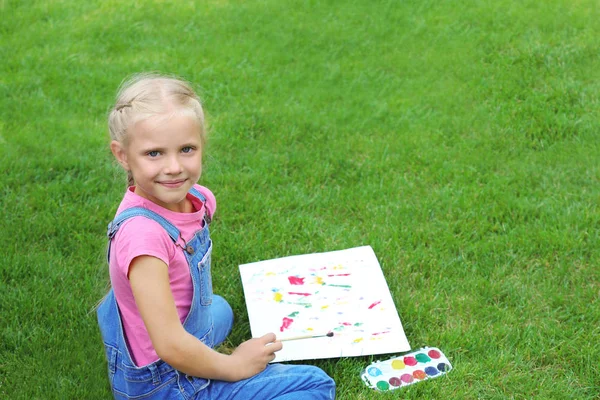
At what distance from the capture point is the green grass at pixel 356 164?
8.16 ft

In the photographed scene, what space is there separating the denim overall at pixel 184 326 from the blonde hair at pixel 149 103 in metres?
0.22

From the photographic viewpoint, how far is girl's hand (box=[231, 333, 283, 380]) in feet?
6.84

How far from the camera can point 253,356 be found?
6.95 ft

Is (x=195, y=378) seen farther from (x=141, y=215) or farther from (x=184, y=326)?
(x=141, y=215)

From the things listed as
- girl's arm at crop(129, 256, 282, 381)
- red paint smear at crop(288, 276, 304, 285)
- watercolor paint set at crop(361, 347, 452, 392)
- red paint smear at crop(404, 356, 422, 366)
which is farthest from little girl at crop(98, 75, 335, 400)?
red paint smear at crop(288, 276, 304, 285)

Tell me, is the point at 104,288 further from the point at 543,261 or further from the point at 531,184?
the point at 531,184

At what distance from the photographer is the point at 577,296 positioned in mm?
2678

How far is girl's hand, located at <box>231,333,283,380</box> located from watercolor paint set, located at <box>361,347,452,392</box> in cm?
34

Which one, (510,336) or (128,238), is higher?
(128,238)

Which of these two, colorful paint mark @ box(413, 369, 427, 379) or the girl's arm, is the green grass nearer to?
colorful paint mark @ box(413, 369, 427, 379)

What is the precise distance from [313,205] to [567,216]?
101cm

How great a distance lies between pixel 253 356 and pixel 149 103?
73 cm

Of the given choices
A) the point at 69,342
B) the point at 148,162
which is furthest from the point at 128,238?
the point at 69,342

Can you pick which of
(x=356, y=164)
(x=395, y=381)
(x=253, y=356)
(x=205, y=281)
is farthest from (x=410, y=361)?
(x=356, y=164)
